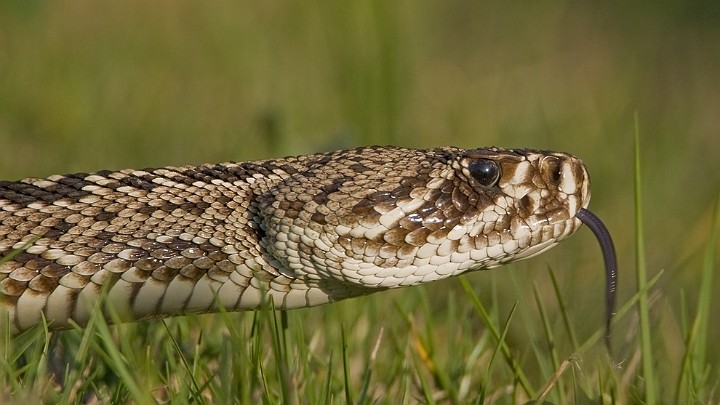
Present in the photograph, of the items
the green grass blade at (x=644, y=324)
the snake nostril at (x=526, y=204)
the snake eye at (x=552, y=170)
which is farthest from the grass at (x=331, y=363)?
the snake eye at (x=552, y=170)

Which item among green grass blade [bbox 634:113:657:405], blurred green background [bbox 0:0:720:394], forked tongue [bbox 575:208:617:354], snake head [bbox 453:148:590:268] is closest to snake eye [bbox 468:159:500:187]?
snake head [bbox 453:148:590:268]

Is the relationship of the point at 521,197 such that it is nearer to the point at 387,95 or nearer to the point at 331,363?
the point at 331,363

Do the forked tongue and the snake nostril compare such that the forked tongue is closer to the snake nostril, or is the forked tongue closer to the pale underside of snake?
the pale underside of snake

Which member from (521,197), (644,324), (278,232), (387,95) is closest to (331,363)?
(278,232)

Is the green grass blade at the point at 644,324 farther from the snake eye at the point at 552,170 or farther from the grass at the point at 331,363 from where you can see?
the snake eye at the point at 552,170

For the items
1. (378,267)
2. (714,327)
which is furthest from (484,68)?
(378,267)

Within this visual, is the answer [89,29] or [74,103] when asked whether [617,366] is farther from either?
[89,29]

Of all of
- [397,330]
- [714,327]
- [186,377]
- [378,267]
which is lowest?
[714,327]
